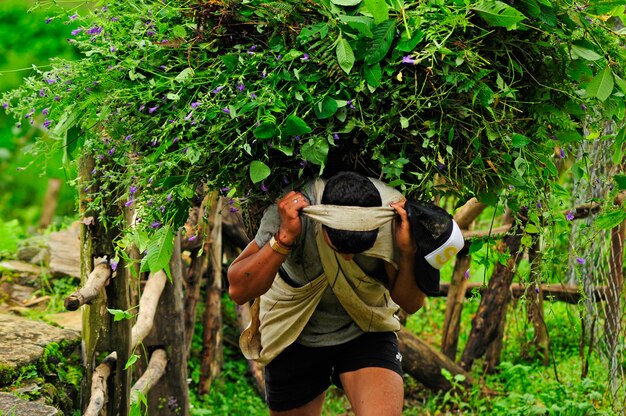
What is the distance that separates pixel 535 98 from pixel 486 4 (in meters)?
0.44

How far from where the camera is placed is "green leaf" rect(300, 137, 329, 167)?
2535 millimetres

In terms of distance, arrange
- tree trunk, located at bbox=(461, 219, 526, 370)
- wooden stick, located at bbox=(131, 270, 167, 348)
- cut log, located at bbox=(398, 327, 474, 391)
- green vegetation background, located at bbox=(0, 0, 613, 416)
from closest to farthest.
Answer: wooden stick, located at bbox=(131, 270, 167, 348)
green vegetation background, located at bbox=(0, 0, 613, 416)
cut log, located at bbox=(398, 327, 474, 391)
tree trunk, located at bbox=(461, 219, 526, 370)

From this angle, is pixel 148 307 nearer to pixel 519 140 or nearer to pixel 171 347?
pixel 171 347

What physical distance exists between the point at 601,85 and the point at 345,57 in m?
0.80

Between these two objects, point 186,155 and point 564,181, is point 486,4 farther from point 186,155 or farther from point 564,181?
point 564,181

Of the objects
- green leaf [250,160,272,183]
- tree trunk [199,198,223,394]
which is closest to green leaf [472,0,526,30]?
green leaf [250,160,272,183]

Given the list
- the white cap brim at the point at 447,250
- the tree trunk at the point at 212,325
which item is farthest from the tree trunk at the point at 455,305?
the white cap brim at the point at 447,250

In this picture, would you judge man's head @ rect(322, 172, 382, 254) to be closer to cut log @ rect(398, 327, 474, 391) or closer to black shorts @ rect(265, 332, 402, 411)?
black shorts @ rect(265, 332, 402, 411)

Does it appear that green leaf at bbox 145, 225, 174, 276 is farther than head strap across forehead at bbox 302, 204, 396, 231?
Yes

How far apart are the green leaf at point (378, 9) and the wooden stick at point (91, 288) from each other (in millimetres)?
1596

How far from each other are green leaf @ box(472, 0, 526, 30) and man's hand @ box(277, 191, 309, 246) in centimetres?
78

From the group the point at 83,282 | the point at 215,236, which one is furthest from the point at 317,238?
the point at 215,236

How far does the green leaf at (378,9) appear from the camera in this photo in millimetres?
2332

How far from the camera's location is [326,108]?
250 centimetres
